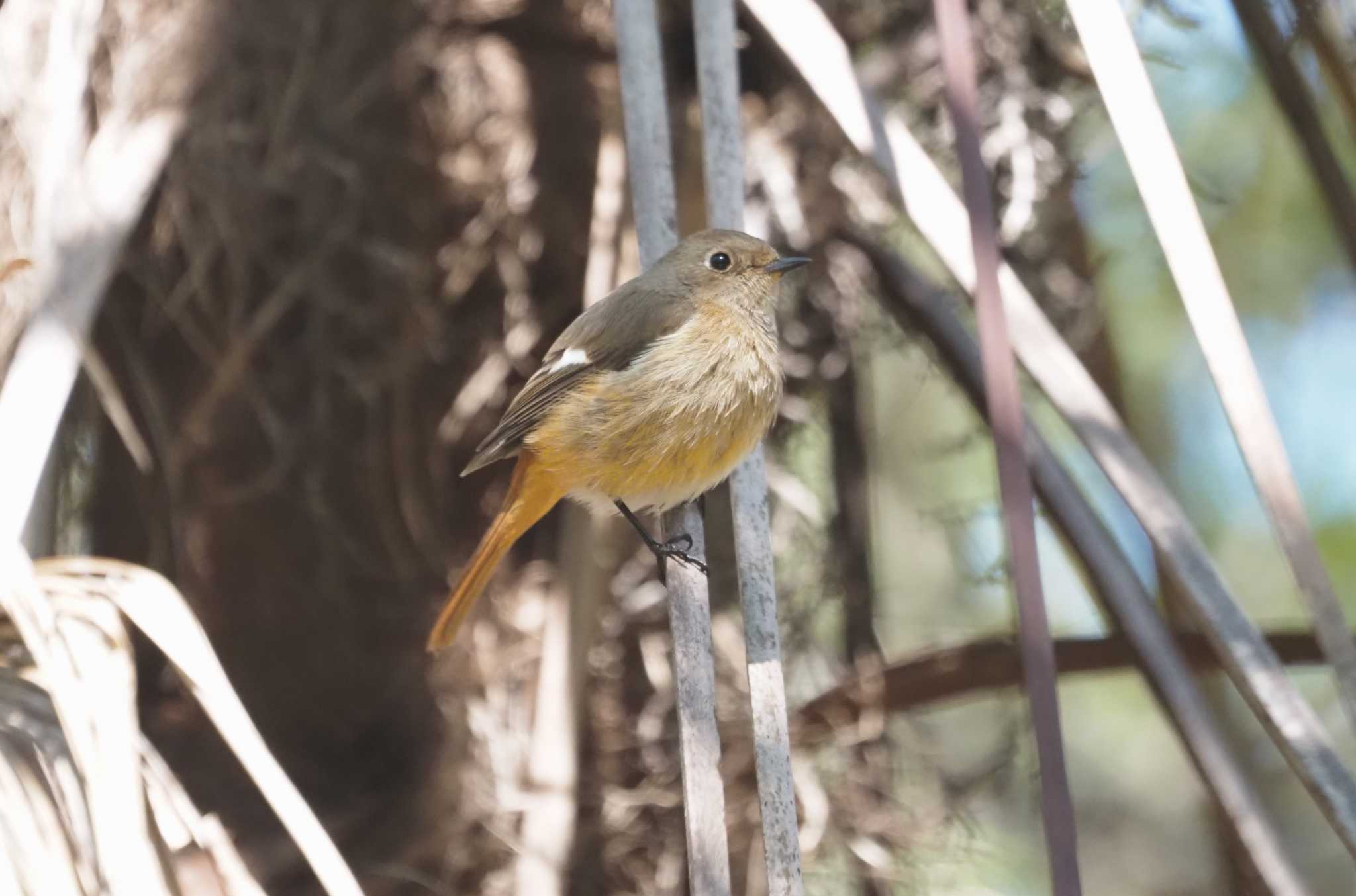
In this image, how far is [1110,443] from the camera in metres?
2.25

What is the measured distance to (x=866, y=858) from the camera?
3666 mm

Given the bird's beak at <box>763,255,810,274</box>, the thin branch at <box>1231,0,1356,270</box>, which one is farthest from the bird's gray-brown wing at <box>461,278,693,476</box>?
the thin branch at <box>1231,0,1356,270</box>

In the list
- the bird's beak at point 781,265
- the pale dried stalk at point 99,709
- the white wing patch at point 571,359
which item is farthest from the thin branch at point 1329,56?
the pale dried stalk at point 99,709

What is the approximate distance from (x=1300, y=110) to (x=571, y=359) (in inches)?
73.9

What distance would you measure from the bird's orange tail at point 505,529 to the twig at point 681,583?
28cm

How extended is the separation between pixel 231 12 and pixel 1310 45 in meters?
2.72

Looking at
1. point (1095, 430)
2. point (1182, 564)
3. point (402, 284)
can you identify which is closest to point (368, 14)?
point (402, 284)

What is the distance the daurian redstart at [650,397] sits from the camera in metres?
2.68

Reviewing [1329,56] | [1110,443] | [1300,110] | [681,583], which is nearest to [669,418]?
[681,583]

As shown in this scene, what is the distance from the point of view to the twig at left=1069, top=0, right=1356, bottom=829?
78.6 inches

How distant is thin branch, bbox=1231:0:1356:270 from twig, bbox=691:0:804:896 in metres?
1.48

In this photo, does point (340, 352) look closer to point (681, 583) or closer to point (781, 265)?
point (781, 265)

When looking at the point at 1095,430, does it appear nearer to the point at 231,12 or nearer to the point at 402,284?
the point at 402,284

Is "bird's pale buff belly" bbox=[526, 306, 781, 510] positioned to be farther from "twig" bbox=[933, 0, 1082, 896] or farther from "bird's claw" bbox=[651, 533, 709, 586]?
"twig" bbox=[933, 0, 1082, 896]
